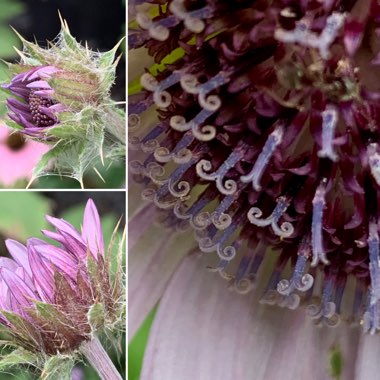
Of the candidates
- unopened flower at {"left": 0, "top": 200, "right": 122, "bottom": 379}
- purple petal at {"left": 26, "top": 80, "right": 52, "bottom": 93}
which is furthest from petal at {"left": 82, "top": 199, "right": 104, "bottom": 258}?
purple petal at {"left": 26, "top": 80, "right": 52, "bottom": 93}

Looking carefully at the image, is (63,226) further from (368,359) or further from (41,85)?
(368,359)

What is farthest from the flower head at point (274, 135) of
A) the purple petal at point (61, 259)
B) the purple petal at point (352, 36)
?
the purple petal at point (61, 259)

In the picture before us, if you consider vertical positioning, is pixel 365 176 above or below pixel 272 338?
above

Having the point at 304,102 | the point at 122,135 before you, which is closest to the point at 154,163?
the point at 122,135

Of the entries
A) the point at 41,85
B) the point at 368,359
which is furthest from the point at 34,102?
the point at 368,359

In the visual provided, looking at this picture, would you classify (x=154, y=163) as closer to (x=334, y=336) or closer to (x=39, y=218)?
(x=39, y=218)

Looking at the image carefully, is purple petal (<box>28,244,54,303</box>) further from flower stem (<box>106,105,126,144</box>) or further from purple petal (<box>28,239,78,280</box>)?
flower stem (<box>106,105,126,144</box>)

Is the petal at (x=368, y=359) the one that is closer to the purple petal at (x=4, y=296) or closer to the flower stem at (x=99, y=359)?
the flower stem at (x=99, y=359)
